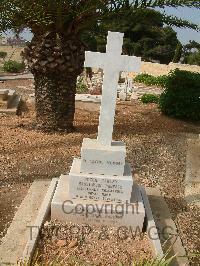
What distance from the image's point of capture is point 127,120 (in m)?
10.6

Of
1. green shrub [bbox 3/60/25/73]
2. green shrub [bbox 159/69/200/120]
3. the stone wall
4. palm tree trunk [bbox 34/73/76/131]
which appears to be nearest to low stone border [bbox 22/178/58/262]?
palm tree trunk [bbox 34/73/76/131]

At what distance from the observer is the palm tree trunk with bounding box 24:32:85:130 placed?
26.9 feet

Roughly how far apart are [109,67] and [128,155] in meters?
2.90

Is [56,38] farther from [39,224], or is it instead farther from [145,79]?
[145,79]

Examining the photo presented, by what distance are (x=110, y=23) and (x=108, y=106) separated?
4.35m

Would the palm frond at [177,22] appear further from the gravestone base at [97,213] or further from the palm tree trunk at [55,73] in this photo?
the gravestone base at [97,213]

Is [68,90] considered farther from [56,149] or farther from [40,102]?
[56,149]

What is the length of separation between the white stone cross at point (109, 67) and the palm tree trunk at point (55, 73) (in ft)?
10.2

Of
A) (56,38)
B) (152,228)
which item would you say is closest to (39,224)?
(152,228)

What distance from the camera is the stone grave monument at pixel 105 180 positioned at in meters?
5.05

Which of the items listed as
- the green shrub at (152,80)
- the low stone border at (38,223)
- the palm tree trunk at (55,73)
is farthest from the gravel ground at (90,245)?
the green shrub at (152,80)

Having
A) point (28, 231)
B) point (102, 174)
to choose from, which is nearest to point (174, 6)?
point (102, 174)

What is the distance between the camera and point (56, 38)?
8.18 m

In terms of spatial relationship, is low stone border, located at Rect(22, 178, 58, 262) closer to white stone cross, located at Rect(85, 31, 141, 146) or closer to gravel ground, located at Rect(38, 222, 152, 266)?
gravel ground, located at Rect(38, 222, 152, 266)
